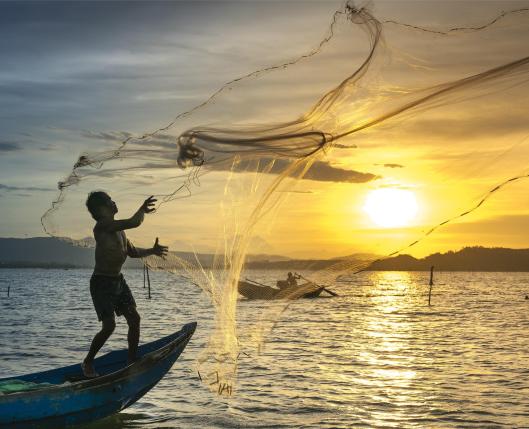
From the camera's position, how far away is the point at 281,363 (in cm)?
2092

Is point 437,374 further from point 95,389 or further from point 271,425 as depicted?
point 95,389

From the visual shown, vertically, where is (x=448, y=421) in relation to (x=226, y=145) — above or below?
below

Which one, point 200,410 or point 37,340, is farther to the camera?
point 37,340

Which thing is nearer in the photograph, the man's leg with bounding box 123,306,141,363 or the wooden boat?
the wooden boat

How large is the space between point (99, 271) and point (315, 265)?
9.51 feet

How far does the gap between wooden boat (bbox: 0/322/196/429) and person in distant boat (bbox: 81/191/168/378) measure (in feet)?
1.81

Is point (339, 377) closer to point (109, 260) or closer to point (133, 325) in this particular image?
point (133, 325)

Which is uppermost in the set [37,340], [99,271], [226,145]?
[226,145]

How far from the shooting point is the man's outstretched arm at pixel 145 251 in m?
10.5

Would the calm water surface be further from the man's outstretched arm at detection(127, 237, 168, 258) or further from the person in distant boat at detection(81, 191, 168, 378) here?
the man's outstretched arm at detection(127, 237, 168, 258)

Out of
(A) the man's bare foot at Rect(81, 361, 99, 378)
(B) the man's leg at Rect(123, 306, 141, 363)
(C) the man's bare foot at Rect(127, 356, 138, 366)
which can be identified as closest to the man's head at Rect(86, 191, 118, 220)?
(B) the man's leg at Rect(123, 306, 141, 363)

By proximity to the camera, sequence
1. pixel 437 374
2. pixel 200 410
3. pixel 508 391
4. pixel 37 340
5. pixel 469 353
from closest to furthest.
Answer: pixel 200 410 < pixel 508 391 < pixel 437 374 < pixel 469 353 < pixel 37 340

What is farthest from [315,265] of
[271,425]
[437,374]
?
[437,374]

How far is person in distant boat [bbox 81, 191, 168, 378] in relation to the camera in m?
10.1
